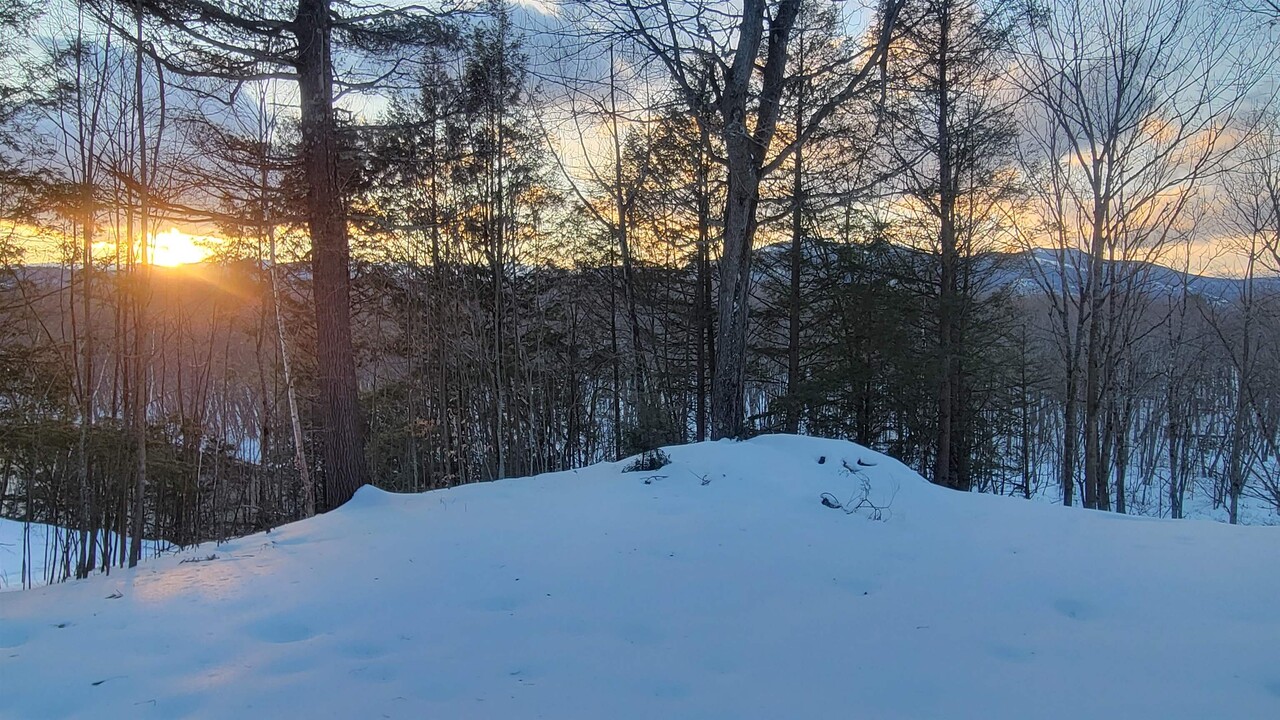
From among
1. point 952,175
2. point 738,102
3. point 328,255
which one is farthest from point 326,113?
point 952,175

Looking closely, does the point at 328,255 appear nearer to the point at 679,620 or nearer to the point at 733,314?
the point at 733,314

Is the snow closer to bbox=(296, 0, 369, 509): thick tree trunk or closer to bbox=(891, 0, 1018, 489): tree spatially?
bbox=(296, 0, 369, 509): thick tree trunk

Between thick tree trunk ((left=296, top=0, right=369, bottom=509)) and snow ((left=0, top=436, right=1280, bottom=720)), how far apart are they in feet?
8.49

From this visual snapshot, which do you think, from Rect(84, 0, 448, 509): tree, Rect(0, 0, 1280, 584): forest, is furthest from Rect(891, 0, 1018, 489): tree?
Rect(84, 0, 448, 509): tree

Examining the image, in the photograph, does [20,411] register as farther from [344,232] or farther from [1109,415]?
[1109,415]

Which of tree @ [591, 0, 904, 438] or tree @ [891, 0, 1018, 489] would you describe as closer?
tree @ [591, 0, 904, 438]

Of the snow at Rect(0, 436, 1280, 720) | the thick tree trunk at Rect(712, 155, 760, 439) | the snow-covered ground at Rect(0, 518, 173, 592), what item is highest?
the thick tree trunk at Rect(712, 155, 760, 439)

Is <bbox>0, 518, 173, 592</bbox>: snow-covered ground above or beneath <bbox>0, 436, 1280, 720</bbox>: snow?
beneath

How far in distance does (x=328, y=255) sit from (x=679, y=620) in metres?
5.80

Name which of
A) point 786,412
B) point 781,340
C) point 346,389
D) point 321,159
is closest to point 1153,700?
point 346,389

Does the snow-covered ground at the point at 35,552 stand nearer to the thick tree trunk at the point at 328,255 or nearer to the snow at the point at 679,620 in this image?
the snow at the point at 679,620

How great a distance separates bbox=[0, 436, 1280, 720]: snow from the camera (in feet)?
5.68

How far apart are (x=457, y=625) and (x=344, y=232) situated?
5.45 m

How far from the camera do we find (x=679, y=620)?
2318 mm
